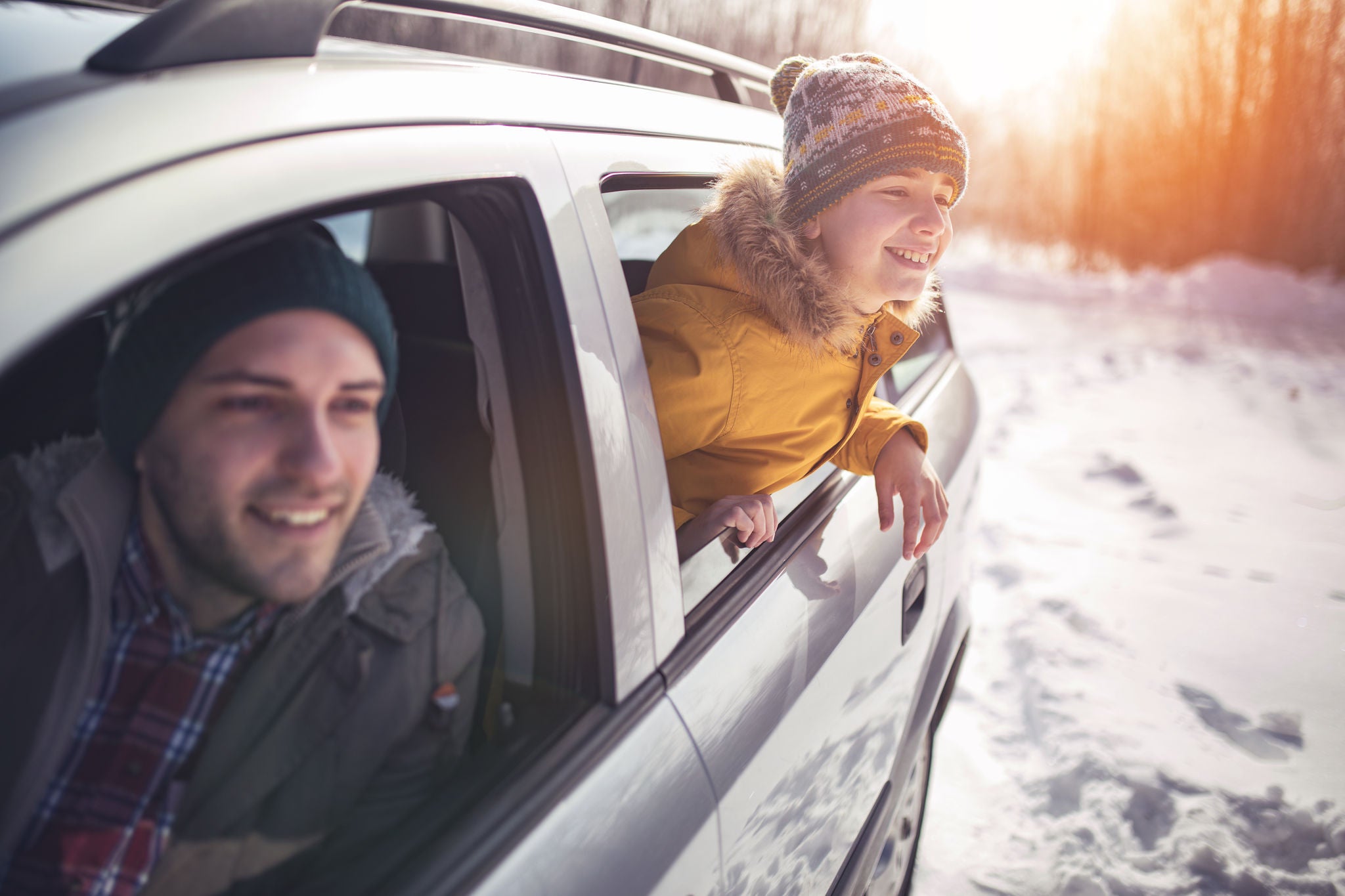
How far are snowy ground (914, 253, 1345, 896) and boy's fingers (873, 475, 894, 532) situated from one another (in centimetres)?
111

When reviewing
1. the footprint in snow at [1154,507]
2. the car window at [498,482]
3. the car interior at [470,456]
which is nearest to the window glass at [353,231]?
the car interior at [470,456]

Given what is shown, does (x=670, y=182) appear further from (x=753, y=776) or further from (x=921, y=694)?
(x=921, y=694)

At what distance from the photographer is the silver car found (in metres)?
0.67

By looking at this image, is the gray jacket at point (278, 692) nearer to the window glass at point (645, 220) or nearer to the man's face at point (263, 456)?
the man's face at point (263, 456)

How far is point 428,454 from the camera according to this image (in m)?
1.44

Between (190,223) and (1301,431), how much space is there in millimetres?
7126

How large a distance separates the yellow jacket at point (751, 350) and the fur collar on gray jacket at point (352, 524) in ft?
1.64

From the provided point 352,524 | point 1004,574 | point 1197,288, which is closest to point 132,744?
point 352,524

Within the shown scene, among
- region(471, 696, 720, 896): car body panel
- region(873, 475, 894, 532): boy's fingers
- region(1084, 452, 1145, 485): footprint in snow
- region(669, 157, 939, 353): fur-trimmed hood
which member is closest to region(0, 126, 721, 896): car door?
region(471, 696, 720, 896): car body panel

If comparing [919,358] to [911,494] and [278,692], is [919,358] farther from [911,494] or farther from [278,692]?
[278,692]

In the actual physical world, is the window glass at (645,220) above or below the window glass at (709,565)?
above

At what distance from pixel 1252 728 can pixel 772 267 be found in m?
2.43

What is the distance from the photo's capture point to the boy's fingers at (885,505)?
1.69 m

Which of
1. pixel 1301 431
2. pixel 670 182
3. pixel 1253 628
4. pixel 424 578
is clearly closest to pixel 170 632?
pixel 424 578
